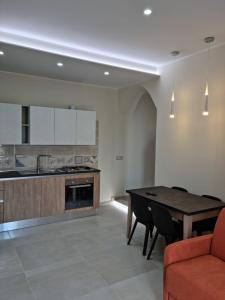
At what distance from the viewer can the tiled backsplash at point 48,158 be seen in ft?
14.8

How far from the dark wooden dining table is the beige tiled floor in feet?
2.36

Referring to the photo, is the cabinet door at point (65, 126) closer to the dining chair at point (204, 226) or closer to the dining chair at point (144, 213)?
the dining chair at point (144, 213)

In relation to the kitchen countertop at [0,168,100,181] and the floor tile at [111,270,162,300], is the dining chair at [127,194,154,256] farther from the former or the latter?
the kitchen countertop at [0,168,100,181]

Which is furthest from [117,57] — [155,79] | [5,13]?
[5,13]

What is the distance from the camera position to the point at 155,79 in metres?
4.51

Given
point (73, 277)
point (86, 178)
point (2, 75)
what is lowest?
point (73, 277)

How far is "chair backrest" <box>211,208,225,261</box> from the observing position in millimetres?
2297

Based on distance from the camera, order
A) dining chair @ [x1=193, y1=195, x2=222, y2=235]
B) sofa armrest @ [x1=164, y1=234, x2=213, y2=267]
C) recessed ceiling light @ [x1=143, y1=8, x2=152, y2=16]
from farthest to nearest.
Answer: dining chair @ [x1=193, y1=195, x2=222, y2=235]
recessed ceiling light @ [x1=143, y1=8, x2=152, y2=16]
sofa armrest @ [x1=164, y1=234, x2=213, y2=267]

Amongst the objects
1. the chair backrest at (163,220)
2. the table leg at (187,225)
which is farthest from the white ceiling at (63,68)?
the table leg at (187,225)

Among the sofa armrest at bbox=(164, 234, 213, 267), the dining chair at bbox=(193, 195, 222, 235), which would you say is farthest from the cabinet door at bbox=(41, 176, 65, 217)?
the sofa armrest at bbox=(164, 234, 213, 267)

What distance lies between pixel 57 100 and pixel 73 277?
3449 millimetres

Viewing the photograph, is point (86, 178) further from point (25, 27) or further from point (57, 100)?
point (25, 27)

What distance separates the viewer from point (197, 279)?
195 centimetres

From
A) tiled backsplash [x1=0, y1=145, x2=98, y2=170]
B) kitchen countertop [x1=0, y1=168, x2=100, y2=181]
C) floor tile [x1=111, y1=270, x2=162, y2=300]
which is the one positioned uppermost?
tiled backsplash [x1=0, y1=145, x2=98, y2=170]
